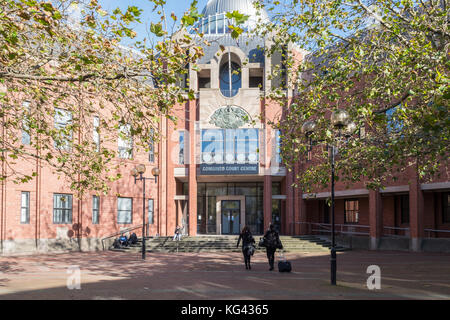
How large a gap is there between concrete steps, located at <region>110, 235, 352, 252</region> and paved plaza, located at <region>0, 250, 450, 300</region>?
722 cm

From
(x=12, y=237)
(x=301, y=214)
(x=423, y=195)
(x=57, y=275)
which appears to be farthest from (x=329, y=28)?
(x=301, y=214)

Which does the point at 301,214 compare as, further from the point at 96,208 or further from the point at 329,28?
the point at 329,28

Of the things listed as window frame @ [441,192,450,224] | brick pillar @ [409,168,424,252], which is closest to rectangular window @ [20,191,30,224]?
brick pillar @ [409,168,424,252]

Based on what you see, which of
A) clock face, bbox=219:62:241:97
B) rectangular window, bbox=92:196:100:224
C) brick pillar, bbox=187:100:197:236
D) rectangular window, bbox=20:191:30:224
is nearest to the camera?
rectangular window, bbox=20:191:30:224

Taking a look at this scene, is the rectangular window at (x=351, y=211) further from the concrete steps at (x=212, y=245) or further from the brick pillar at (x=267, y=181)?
the brick pillar at (x=267, y=181)

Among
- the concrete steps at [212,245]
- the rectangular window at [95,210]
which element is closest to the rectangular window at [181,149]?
the concrete steps at [212,245]

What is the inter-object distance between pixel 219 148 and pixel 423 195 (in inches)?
541

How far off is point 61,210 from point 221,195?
1370cm

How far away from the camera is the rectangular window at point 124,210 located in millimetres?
28891

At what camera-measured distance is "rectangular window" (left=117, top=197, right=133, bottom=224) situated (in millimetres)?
28891

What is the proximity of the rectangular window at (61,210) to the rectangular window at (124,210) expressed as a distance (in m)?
3.77

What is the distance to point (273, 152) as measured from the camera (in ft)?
103

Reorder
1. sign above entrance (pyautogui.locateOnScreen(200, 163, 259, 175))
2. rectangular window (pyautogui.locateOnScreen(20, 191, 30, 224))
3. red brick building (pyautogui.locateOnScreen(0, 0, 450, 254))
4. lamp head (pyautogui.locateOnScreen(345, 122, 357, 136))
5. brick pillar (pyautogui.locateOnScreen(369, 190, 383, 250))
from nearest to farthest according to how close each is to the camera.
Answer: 1. lamp head (pyautogui.locateOnScreen(345, 122, 357, 136))
2. rectangular window (pyautogui.locateOnScreen(20, 191, 30, 224))
3. red brick building (pyautogui.locateOnScreen(0, 0, 450, 254))
4. brick pillar (pyautogui.locateOnScreen(369, 190, 383, 250))
5. sign above entrance (pyautogui.locateOnScreen(200, 163, 259, 175))

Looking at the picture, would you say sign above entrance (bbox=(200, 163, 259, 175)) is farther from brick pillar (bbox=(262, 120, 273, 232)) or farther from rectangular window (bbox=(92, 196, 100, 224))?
rectangular window (bbox=(92, 196, 100, 224))
